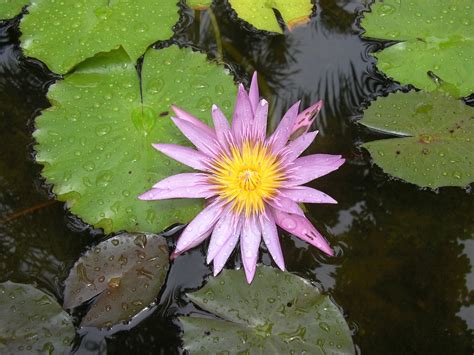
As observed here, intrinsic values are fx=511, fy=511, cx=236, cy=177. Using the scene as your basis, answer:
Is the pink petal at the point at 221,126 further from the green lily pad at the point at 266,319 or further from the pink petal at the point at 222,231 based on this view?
the green lily pad at the point at 266,319

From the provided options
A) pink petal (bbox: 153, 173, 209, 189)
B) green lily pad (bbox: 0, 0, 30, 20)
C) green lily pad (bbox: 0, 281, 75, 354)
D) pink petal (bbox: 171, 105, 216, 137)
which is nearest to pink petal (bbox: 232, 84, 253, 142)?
pink petal (bbox: 171, 105, 216, 137)

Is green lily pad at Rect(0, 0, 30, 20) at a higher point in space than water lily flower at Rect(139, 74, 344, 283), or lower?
higher

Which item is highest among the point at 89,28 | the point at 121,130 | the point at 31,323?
the point at 89,28

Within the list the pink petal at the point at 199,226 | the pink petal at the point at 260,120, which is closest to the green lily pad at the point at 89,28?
the pink petal at the point at 260,120

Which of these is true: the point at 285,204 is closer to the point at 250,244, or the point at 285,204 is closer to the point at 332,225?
the point at 250,244

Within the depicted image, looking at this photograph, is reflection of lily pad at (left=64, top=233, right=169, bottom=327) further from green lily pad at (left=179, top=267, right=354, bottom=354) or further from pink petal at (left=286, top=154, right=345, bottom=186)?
pink petal at (left=286, top=154, right=345, bottom=186)

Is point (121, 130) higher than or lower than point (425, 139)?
higher

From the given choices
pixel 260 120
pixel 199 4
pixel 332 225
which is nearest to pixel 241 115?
pixel 260 120
